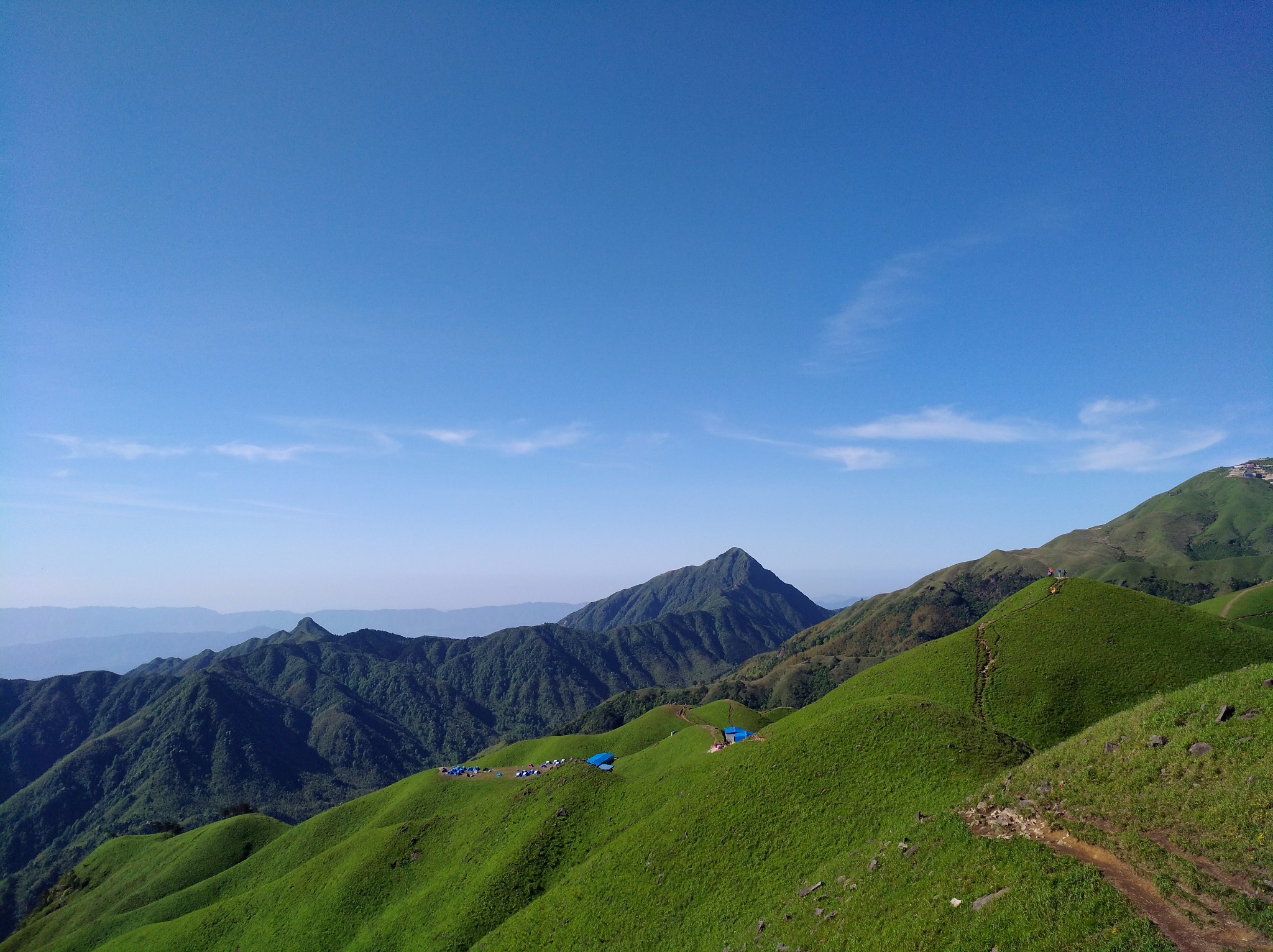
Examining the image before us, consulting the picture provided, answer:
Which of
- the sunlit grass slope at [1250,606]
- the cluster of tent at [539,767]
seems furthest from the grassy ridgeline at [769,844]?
the sunlit grass slope at [1250,606]

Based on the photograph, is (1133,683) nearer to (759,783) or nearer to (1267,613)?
(759,783)

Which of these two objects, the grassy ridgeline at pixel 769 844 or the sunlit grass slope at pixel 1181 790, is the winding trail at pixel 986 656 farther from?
the sunlit grass slope at pixel 1181 790

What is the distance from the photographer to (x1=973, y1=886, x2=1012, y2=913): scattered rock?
81.9 feet

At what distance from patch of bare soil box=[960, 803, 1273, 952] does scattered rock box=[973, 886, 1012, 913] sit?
12.2 ft

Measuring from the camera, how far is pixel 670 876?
153 feet

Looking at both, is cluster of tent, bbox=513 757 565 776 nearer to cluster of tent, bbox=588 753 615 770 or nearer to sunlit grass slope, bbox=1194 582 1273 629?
cluster of tent, bbox=588 753 615 770

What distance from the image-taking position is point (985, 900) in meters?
25.3

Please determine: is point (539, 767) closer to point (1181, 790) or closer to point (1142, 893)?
point (1181, 790)

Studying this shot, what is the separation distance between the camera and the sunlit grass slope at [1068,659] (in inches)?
2452

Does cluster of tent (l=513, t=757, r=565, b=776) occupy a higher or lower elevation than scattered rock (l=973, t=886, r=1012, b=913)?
lower

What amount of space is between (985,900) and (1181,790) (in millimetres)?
11276

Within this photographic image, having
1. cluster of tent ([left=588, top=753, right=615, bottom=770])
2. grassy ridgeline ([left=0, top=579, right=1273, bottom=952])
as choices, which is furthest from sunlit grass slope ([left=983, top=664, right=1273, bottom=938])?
cluster of tent ([left=588, top=753, right=615, bottom=770])

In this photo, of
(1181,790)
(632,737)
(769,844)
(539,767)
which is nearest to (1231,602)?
(632,737)

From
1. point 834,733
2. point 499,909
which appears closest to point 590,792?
point 499,909
